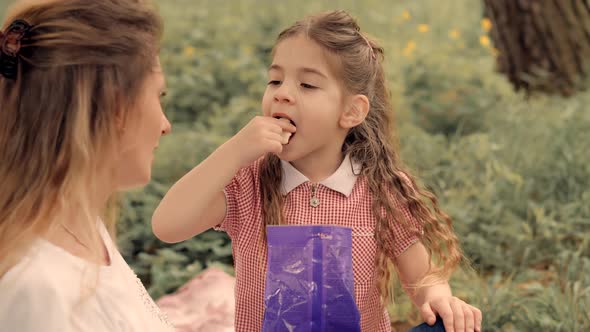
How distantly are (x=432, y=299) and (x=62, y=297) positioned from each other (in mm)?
1118

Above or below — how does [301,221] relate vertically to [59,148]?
below

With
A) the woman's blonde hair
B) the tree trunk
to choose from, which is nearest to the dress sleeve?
the woman's blonde hair

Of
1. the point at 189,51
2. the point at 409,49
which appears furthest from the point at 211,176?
the point at 189,51

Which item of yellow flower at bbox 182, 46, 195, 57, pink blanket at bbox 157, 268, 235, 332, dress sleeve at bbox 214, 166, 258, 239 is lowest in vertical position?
pink blanket at bbox 157, 268, 235, 332

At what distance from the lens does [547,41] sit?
18.1ft

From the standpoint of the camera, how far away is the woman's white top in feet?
4.68

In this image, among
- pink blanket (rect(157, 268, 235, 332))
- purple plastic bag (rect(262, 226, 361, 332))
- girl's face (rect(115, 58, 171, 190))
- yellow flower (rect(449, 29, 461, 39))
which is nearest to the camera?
girl's face (rect(115, 58, 171, 190))

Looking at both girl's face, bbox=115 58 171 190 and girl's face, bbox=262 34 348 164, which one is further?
girl's face, bbox=262 34 348 164

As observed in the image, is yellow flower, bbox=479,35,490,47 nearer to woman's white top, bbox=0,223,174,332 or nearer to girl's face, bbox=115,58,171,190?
girl's face, bbox=115,58,171,190

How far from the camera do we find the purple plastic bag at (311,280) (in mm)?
2031

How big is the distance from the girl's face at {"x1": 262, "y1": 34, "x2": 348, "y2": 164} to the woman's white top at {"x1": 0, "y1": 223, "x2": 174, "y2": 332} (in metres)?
0.75

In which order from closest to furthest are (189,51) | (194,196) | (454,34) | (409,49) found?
(194,196) < (409,49) < (189,51) < (454,34)

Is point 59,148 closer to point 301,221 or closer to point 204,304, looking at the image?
point 301,221

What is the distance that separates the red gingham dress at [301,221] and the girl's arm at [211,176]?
0.18m
